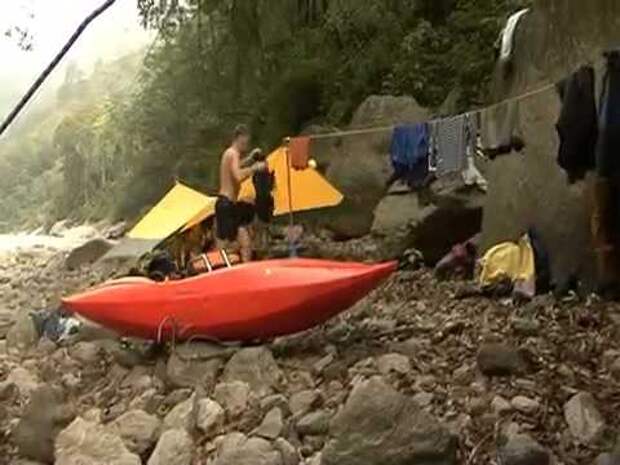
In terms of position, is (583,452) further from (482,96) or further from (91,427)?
(482,96)

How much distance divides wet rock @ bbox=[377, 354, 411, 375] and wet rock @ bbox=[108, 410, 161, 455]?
3.59ft

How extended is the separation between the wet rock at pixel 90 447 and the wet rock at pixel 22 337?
7.32 ft

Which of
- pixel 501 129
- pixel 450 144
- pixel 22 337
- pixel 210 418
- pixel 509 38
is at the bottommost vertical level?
pixel 22 337

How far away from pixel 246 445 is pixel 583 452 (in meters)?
1.38

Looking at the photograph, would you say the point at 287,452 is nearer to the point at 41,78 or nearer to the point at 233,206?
the point at 41,78

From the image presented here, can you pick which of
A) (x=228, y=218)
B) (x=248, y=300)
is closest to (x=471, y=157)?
(x=228, y=218)

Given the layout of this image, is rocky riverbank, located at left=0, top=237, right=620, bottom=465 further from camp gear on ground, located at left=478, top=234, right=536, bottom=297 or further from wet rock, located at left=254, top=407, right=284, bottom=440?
camp gear on ground, located at left=478, top=234, right=536, bottom=297

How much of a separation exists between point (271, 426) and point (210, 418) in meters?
0.37

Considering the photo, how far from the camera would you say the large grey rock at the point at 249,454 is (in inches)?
166

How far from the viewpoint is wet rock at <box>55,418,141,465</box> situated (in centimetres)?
457

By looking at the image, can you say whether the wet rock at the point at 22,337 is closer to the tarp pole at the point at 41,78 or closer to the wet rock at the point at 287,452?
the wet rock at the point at 287,452

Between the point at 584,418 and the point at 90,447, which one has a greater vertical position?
the point at 584,418

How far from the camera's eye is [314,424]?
14.6 feet

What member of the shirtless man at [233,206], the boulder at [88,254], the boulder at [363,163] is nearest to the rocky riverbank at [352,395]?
the shirtless man at [233,206]
